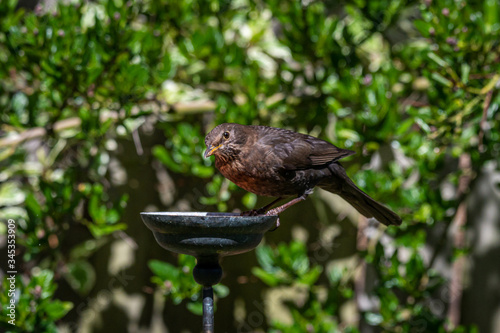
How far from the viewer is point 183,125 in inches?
94.9

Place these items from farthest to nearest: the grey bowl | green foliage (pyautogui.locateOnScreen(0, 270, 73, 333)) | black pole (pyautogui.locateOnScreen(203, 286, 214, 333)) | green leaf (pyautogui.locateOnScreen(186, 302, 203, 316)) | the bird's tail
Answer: green leaf (pyautogui.locateOnScreen(186, 302, 203, 316)) → green foliage (pyautogui.locateOnScreen(0, 270, 73, 333)) → the bird's tail → black pole (pyautogui.locateOnScreen(203, 286, 214, 333)) → the grey bowl

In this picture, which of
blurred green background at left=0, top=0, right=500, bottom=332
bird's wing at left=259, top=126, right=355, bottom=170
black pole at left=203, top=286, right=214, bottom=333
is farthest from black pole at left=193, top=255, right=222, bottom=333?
blurred green background at left=0, top=0, right=500, bottom=332

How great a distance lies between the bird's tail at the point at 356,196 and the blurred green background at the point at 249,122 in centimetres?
58

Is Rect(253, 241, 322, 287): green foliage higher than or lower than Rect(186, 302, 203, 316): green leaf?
higher

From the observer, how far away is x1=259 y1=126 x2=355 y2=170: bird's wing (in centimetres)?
159

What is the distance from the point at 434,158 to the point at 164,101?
1.28 metres

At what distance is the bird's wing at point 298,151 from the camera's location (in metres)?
Result: 1.59

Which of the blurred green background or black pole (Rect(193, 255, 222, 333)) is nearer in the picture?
black pole (Rect(193, 255, 222, 333))

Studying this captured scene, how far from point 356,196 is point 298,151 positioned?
272 millimetres

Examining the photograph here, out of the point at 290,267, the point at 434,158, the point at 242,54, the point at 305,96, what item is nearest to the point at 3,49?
the point at 242,54

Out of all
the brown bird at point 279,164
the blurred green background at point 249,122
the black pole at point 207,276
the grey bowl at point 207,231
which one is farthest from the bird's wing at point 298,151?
the blurred green background at point 249,122

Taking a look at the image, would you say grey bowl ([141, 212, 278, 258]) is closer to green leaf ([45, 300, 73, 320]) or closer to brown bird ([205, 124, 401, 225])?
brown bird ([205, 124, 401, 225])

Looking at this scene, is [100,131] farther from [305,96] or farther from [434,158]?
[434,158]

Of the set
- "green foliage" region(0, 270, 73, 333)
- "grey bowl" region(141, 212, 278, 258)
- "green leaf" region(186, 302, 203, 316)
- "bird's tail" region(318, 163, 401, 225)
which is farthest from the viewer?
"green leaf" region(186, 302, 203, 316)
